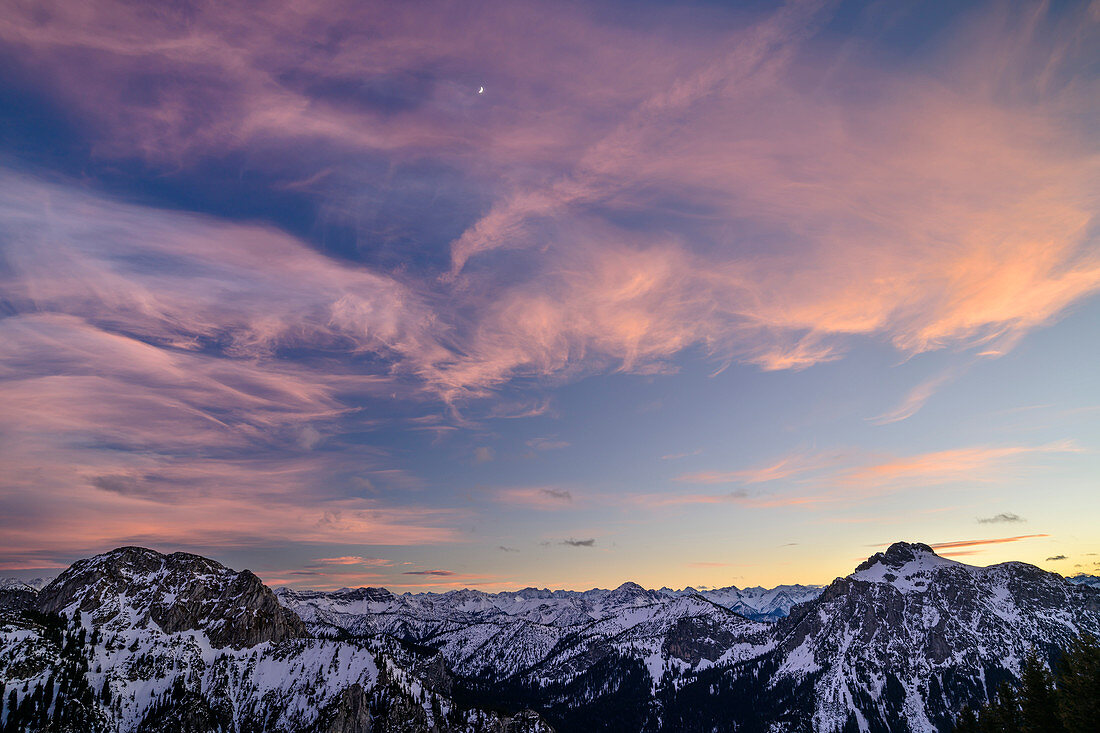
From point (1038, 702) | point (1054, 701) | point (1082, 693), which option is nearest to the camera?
point (1082, 693)

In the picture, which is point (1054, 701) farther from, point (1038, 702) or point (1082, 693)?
point (1082, 693)

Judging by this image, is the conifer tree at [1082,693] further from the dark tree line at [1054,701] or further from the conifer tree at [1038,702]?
the conifer tree at [1038,702]

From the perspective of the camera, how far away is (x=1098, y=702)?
56.4 metres

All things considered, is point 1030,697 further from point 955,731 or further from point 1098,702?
point 955,731

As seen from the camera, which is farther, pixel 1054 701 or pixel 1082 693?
pixel 1054 701

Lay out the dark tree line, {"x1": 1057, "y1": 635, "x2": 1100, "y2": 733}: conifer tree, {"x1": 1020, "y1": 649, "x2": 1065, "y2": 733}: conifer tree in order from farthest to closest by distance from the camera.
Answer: {"x1": 1020, "y1": 649, "x2": 1065, "y2": 733}: conifer tree
the dark tree line
{"x1": 1057, "y1": 635, "x2": 1100, "y2": 733}: conifer tree

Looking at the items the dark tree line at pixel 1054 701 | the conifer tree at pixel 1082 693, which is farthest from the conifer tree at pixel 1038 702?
the conifer tree at pixel 1082 693

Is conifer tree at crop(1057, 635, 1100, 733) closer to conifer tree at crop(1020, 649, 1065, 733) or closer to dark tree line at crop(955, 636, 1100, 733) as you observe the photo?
dark tree line at crop(955, 636, 1100, 733)

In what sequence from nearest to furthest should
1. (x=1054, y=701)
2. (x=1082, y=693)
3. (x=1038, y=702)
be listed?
(x=1082, y=693) < (x=1054, y=701) < (x=1038, y=702)

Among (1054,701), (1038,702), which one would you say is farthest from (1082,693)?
(1038,702)

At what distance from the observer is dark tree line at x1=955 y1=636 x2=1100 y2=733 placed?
58.4 m

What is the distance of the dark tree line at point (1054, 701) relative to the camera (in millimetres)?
58438

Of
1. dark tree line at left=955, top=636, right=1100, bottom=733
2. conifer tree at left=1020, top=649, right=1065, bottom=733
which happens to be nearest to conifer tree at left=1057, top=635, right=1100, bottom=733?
dark tree line at left=955, top=636, right=1100, bottom=733

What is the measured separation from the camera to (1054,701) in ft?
238
